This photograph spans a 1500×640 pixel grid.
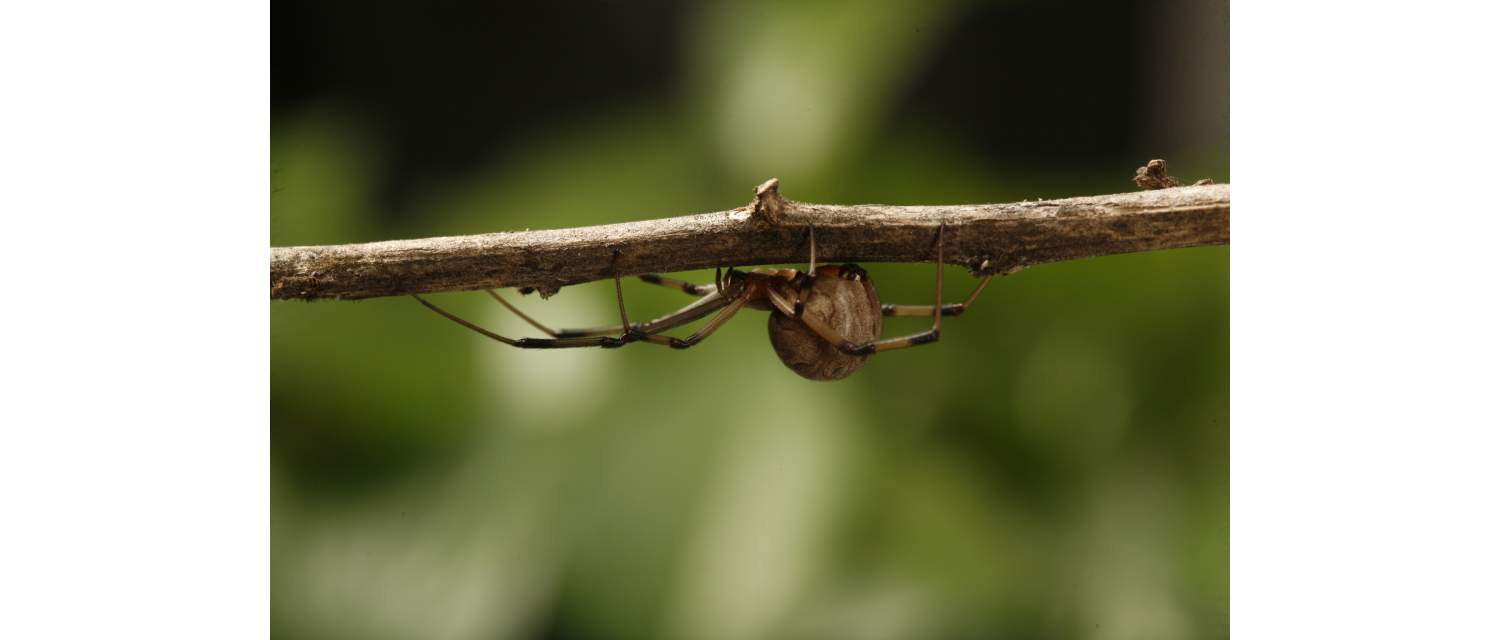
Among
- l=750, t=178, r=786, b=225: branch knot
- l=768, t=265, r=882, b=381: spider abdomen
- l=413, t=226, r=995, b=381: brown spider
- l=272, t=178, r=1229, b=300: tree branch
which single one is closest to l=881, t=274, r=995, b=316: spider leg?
l=413, t=226, r=995, b=381: brown spider

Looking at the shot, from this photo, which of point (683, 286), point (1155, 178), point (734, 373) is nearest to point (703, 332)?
point (683, 286)

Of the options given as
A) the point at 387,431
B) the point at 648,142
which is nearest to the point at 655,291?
the point at 648,142

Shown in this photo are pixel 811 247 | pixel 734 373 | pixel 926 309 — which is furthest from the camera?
pixel 734 373

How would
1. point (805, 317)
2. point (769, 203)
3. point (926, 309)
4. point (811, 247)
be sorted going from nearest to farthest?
point (769, 203) → point (811, 247) → point (805, 317) → point (926, 309)

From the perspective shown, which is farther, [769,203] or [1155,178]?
[1155,178]

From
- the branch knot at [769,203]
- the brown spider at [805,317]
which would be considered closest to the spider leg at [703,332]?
the brown spider at [805,317]

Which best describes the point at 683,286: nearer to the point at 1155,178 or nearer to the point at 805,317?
the point at 805,317

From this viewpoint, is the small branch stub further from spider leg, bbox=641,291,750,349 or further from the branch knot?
spider leg, bbox=641,291,750,349
